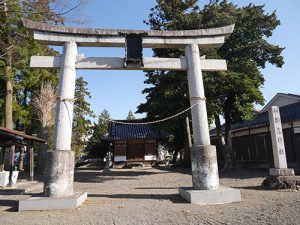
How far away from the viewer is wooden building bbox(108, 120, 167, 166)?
26359 mm

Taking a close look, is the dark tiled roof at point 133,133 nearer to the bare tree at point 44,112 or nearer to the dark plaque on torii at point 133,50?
the bare tree at point 44,112

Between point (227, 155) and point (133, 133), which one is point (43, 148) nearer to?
point (133, 133)

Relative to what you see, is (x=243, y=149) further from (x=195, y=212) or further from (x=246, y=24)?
(x=195, y=212)

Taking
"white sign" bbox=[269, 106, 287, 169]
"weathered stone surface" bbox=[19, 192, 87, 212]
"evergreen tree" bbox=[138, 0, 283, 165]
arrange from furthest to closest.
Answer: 1. "evergreen tree" bbox=[138, 0, 283, 165]
2. "white sign" bbox=[269, 106, 287, 169]
3. "weathered stone surface" bbox=[19, 192, 87, 212]

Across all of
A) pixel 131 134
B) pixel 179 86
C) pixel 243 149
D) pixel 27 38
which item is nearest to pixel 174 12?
pixel 179 86

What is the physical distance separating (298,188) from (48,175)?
808 centimetres

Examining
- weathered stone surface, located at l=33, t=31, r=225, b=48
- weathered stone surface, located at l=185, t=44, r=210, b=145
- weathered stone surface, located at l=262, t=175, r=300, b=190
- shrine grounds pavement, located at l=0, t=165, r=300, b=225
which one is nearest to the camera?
shrine grounds pavement, located at l=0, t=165, r=300, b=225

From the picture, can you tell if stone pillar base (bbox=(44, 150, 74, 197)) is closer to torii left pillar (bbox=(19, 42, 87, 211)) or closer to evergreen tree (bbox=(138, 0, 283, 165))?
torii left pillar (bbox=(19, 42, 87, 211))

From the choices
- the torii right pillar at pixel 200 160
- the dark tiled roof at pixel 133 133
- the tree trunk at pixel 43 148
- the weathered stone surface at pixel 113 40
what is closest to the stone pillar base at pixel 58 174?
the torii right pillar at pixel 200 160

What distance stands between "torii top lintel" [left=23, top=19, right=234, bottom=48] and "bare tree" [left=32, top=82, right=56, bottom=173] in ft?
45.7

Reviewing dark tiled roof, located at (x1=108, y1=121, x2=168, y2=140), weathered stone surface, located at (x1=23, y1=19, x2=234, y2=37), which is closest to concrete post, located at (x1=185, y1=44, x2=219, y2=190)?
weathered stone surface, located at (x1=23, y1=19, x2=234, y2=37)

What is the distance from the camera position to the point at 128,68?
8492 mm

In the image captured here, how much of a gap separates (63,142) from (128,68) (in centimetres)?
309

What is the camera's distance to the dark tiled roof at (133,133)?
86.6 feet
